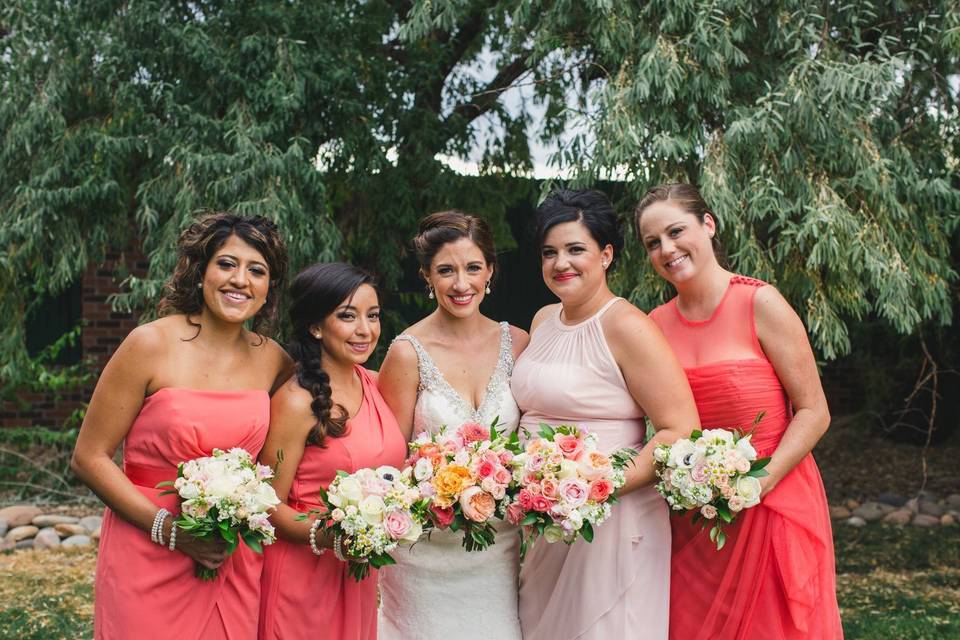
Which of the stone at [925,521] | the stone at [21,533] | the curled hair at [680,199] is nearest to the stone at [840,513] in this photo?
the stone at [925,521]

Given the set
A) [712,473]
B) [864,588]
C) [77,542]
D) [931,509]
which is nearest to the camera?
[712,473]

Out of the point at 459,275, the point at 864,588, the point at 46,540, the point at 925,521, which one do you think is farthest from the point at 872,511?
the point at 46,540

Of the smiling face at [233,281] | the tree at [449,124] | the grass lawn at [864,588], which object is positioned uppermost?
the tree at [449,124]

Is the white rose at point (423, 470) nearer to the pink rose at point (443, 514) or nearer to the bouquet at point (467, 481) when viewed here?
the bouquet at point (467, 481)

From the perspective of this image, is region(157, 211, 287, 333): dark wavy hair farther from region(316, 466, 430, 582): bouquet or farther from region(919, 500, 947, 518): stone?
region(919, 500, 947, 518): stone

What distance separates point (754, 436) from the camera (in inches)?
Answer: 146

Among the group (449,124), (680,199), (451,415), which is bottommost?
(451,415)

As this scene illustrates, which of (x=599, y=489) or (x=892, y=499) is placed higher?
(x=599, y=489)

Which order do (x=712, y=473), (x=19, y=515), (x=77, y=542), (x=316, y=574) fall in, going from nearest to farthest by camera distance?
(x=712, y=473) → (x=316, y=574) → (x=77, y=542) → (x=19, y=515)

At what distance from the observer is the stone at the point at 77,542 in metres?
8.15

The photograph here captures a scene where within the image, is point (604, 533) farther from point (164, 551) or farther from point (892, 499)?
point (892, 499)

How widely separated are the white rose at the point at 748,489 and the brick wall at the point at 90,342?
328 inches

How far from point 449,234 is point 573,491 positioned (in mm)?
1239

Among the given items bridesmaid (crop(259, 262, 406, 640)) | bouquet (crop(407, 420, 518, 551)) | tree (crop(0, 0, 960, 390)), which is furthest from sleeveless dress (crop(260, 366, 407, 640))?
tree (crop(0, 0, 960, 390))
